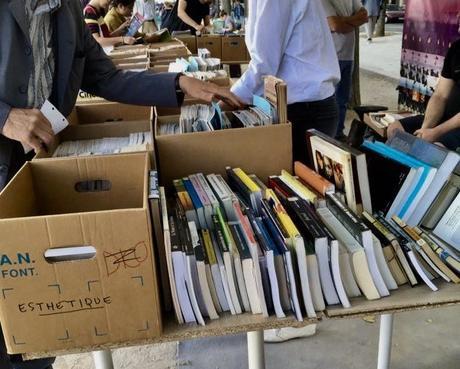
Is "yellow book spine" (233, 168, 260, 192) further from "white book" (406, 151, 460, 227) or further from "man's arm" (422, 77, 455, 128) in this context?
"man's arm" (422, 77, 455, 128)

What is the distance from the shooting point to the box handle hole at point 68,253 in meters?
0.89

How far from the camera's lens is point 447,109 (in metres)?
2.83

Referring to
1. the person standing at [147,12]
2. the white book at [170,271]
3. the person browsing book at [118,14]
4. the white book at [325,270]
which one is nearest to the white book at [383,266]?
the white book at [325,270]

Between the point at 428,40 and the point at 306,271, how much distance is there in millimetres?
3730

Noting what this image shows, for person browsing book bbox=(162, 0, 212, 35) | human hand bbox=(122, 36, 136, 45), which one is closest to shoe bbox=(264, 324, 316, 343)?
human hand bbox=(122, 36, 136, 45)

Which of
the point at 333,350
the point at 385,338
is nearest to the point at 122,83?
the point at 385,338

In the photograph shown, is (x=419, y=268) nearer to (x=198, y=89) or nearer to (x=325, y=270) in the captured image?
(x=325, y=270)

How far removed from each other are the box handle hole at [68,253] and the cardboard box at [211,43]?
163 inches

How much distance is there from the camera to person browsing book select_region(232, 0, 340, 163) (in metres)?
1.79

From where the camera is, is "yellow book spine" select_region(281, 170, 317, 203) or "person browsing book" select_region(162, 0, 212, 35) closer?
"yellow book spine" select_region(281, 170, 317, 203)

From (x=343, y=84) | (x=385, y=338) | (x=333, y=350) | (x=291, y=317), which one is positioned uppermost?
(x=291, y=317)

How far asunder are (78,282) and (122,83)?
0.87 metres

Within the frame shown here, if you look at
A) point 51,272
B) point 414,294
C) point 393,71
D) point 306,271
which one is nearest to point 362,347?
point 414,294

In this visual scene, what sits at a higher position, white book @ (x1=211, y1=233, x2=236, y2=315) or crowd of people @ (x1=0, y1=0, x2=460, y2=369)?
crowd of people @ (x1=0, y1=0, x2=460, y2=369)
